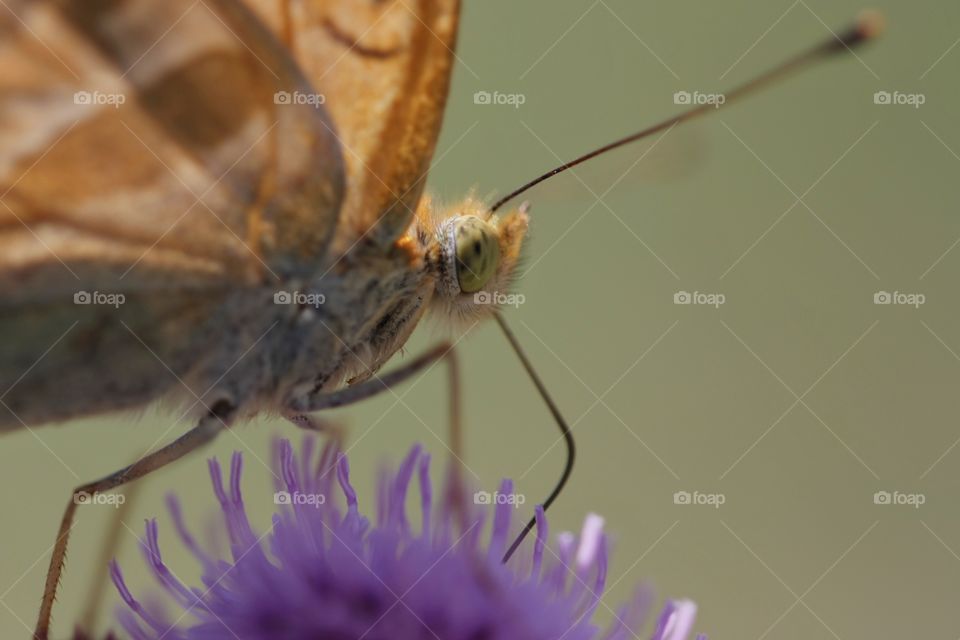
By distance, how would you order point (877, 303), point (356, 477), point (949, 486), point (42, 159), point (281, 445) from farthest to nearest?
point (877, 303)
point (949, 486)
point (356, 477)
point (281, 445)
point (42, 159)

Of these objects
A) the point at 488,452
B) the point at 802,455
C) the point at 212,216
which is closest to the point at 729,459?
the point at 802,455

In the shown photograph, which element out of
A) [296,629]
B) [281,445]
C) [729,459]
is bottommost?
[296,629]

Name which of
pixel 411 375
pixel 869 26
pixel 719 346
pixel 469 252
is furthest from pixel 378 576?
pixel 719 346

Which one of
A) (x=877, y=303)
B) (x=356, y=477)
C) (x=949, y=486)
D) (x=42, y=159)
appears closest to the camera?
(x=42, y=159)

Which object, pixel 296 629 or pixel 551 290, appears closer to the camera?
pixel 296 629

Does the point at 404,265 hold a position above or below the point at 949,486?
below

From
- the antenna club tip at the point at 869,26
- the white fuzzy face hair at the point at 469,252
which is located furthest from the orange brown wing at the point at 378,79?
the antenna club tip at the point at 869,26

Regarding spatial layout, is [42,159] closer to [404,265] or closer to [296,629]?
[404,265]

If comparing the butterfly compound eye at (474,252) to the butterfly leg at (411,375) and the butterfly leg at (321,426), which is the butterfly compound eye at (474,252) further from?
the butterfly leg at (321,426)
